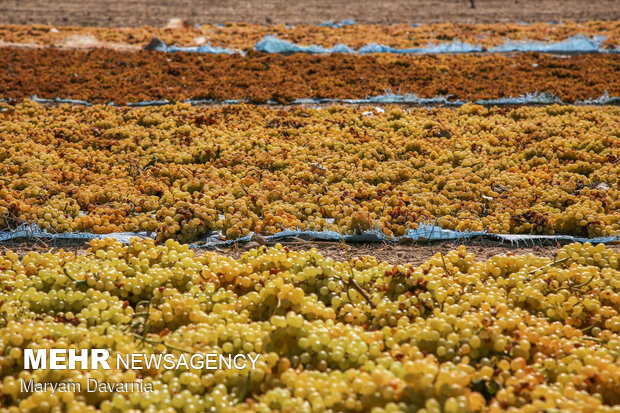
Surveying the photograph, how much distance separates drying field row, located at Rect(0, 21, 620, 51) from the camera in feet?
47.0

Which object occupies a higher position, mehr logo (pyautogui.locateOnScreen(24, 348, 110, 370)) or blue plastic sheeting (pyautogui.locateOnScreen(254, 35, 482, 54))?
blue plastic sheeting (pyautogui.locateOnScreen(254, 35, 482, 54))

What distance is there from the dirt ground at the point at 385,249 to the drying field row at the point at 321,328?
594 millimetres

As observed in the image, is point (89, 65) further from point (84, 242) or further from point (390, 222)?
point (390, 222)

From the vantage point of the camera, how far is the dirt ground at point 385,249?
451cm

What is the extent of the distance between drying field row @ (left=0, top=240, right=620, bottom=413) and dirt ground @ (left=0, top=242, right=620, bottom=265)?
0.59 m

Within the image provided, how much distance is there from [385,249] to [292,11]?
16.1 m

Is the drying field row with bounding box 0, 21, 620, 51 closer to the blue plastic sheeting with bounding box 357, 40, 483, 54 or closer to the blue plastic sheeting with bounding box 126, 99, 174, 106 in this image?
the blue plastic sheeting with bounding box 357, 40, 483, 54

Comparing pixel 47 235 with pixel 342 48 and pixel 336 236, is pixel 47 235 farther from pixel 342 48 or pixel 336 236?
pixel 342 48

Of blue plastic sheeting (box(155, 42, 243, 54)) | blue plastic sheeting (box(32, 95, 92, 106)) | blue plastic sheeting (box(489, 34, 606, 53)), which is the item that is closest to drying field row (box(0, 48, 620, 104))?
blue plastic sheeting (box(32, 95, 92, 106))

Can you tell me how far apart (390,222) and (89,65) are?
29.2ft

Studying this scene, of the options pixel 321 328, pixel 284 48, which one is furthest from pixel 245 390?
pixel 284 48

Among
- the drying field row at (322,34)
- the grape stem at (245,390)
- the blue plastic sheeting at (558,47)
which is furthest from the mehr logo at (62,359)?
the blue plastic sheeting at (558,47)

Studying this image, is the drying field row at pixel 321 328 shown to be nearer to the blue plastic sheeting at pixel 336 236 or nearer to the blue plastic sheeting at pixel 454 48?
the blue plastic sheeting at pixel 336 236

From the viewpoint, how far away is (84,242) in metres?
4.78
